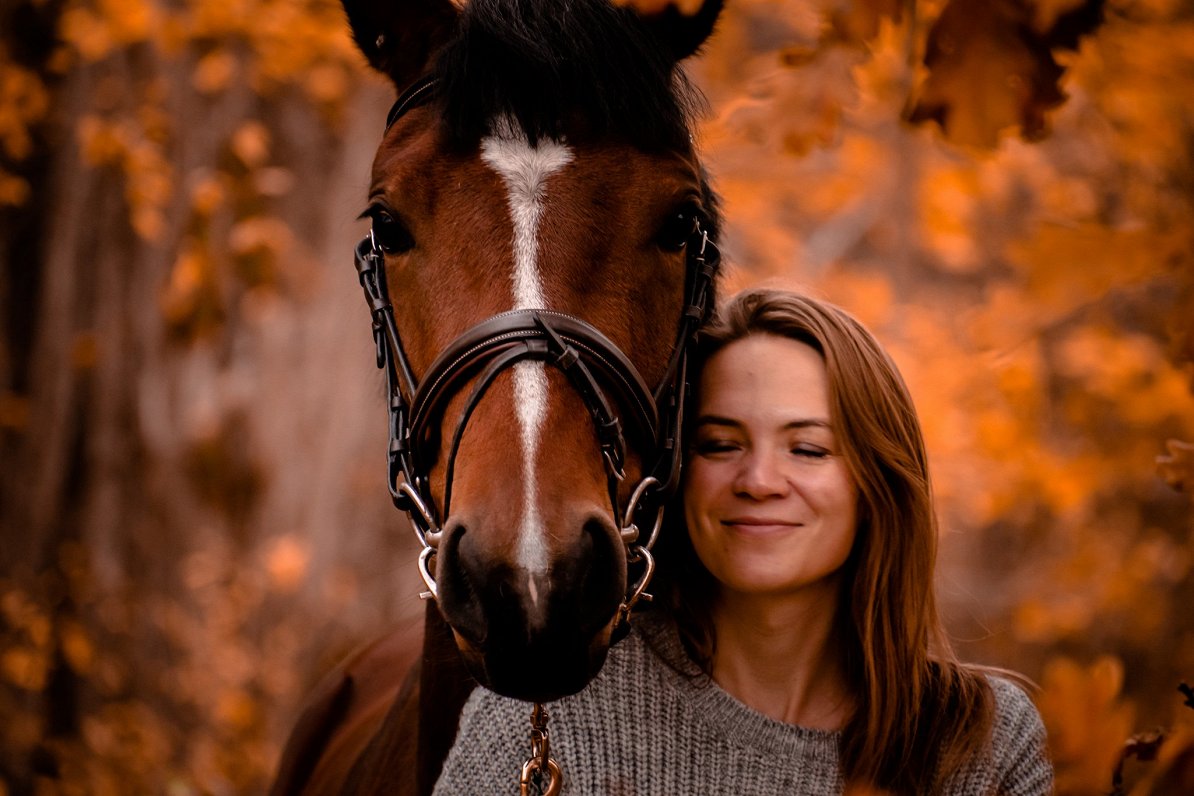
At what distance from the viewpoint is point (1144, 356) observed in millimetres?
7105

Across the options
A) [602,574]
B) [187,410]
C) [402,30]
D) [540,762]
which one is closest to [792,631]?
[540,762]

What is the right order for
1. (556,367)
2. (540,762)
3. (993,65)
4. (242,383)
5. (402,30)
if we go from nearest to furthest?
(993,65), (556,367), (540,762), (402,30), (242,383)

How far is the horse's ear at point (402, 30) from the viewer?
7.50 feet

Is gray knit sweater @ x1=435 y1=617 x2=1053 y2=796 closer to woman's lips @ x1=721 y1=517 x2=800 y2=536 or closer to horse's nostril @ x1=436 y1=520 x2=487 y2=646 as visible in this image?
woman's lips @ x1=721 y1=517 x2=800 y2=536

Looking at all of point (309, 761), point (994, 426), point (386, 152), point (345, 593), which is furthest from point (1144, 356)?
point (386, 152)

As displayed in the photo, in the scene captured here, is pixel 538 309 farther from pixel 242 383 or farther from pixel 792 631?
pixel 242 383

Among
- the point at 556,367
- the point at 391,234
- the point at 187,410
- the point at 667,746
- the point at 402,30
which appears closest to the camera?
the point at 556,367

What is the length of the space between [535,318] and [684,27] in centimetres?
85

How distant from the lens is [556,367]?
1.72 m

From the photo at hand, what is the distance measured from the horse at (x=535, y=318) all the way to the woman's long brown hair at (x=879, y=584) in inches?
11.9

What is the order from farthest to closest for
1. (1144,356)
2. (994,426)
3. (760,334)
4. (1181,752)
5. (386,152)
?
(1144,356)
(994,426)
(760,334)
(386,152)
(1181,752)

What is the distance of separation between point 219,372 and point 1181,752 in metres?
6.42

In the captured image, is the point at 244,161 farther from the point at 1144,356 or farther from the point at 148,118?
the point at 1144,356

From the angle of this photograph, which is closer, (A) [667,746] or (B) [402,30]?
(A) [667,746]
